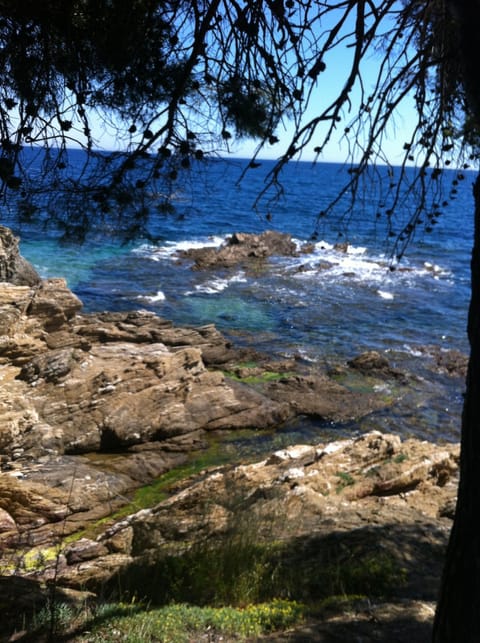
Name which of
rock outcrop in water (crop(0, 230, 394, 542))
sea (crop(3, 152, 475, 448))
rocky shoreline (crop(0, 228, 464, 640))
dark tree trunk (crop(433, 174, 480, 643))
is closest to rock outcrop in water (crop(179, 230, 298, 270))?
sea (crop(3, 152, 475, 448))

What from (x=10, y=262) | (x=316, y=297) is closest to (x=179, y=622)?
(x=10, y=262)

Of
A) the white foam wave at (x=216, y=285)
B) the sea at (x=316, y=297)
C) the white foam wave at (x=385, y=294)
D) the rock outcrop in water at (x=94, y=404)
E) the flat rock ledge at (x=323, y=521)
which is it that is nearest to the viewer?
the flat rock ledge at (x=323, y=521)

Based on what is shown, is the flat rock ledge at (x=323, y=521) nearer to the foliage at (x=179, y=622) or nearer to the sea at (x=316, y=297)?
the foliage at (x=179, y=622)

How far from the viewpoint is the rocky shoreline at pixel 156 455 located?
20.8ft

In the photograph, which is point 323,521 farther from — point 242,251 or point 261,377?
point 242,251

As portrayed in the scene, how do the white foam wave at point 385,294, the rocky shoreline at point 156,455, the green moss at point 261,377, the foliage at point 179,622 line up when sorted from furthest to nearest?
the white foam wave at point 385,294
the green moss at point 261,377
the rocky shoreline at point 156,455
the foliage at point 179,622

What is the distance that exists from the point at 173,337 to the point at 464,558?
13310mm

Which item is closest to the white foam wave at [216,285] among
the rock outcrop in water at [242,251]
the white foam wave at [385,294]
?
the rock outcrop in water at [242,251]

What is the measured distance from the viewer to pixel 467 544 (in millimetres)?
2951

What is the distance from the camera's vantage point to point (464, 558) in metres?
2.96

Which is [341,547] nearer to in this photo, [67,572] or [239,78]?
[67,572]

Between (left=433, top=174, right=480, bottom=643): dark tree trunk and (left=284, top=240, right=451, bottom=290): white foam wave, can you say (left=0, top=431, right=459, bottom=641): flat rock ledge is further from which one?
(left=284, top=240, right=451, bottom=290): white foam wave

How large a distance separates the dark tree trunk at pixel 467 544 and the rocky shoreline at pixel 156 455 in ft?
6.92

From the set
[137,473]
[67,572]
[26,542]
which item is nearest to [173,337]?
[137,473]
